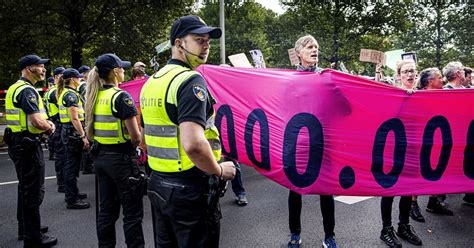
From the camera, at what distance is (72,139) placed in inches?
228

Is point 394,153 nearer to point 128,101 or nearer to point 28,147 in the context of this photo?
point 128,101

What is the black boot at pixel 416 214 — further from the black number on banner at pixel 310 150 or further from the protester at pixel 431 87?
the black number on banner at pixel 310 150

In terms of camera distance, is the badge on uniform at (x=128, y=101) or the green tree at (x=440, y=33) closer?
the badge on uniform at (x=128, y=101)

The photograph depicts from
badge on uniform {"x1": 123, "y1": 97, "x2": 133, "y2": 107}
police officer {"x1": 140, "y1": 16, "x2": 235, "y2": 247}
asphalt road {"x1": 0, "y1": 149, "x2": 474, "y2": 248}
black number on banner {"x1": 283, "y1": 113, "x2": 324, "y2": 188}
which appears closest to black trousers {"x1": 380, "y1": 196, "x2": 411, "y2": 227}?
asphalt road {"x1": 0, "y1": 149, "x2": 474, "y2": 248}

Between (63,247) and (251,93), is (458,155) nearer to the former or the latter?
(251,93)

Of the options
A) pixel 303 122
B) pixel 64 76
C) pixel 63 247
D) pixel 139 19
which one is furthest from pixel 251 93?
pixel 139 19

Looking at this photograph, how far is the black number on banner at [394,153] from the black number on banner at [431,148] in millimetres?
203

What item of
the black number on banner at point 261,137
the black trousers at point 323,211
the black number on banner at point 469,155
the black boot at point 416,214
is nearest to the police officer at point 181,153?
the black number on banner at point 261,137

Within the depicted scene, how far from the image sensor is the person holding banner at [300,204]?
374 centimetres

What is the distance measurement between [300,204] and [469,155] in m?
1.64

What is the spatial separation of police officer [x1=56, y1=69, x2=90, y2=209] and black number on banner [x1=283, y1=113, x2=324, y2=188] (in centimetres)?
337

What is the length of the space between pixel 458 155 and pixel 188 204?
2.70 m

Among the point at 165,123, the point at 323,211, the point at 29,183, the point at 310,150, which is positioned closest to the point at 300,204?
the point at 323,211

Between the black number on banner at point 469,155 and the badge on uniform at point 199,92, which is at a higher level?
the badge on uniform at point 199,92
